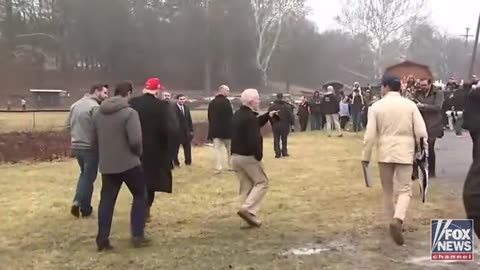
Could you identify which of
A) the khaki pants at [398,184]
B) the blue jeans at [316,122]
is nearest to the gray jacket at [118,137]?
the khaki pants at [398,184]

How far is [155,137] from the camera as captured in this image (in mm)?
8266

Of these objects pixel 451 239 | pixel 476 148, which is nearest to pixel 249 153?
pixel 451 239

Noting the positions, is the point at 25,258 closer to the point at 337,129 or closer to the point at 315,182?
the point at 315,182

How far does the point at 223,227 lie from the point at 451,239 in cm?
396

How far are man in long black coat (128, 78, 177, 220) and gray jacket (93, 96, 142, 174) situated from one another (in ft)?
2.04

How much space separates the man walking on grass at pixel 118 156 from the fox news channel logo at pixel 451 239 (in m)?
3.36

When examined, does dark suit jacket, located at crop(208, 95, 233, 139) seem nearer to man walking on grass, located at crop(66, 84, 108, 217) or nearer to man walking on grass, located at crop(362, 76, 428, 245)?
man walking on grass, located at crop(66, 84, 108, 217)

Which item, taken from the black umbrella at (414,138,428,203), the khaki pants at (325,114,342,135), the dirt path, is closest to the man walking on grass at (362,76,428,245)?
the black umbrella at (414,138,428,203)

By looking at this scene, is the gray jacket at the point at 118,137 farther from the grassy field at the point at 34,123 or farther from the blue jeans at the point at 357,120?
the blue jeans at the point at 357,120

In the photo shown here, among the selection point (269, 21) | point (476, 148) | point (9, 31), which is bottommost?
point (476, 148)

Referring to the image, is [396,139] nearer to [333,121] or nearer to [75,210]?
[75,210]

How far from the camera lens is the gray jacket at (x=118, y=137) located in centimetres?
753

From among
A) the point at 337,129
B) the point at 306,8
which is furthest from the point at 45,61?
the point at 337,129

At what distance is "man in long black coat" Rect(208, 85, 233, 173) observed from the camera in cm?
1418
